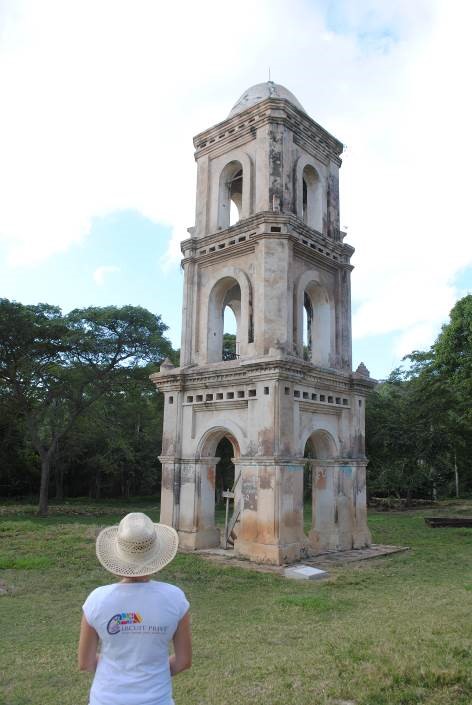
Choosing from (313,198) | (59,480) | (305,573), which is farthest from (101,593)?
(59,480)

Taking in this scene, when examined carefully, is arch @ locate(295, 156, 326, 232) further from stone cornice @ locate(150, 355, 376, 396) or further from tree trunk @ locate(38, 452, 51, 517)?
tree trunk @ locate(38, 452, 51, 517)

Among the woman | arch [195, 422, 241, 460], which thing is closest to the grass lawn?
the woman

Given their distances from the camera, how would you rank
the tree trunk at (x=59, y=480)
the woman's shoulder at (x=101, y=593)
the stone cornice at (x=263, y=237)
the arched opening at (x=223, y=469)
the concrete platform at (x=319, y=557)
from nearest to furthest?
the woman's shoulder at (x=101, y=593) < the concrete platform at (x=319, y=557) < the stone cornice at (x=263, y=237) < the arched opening at (x=223, y=469) < the tree trunk at (x=59, y=480)

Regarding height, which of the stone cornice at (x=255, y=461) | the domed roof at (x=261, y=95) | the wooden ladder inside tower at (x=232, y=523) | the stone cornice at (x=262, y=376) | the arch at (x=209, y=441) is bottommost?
the wooden ladder inside tower at (x=232, y=523)

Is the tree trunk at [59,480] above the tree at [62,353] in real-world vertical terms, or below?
below

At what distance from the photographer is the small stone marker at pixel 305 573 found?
11148mm

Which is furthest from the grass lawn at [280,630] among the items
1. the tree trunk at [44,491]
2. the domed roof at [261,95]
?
the domed roof at [261,95]

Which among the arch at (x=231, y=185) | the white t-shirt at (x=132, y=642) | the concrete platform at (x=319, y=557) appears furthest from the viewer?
the arch at (x=231, y=185)

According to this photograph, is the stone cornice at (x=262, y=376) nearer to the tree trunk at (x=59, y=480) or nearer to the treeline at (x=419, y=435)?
the treeline at (x=419, y=435)

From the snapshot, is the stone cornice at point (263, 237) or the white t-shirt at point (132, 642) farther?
the stone cornice at point (263, 237)

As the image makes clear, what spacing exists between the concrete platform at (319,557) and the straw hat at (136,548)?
8.88 meters

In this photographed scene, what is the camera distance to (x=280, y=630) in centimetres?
739

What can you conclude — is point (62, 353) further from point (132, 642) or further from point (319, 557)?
point (132, 642)

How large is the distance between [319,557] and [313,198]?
9933 millimetres
